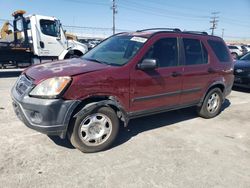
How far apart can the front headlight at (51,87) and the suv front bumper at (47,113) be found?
68 mm

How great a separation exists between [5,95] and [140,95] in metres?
4.76

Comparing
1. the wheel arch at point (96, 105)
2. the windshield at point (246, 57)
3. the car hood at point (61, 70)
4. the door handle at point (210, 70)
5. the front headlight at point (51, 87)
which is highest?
the car hood at point (61, 70)

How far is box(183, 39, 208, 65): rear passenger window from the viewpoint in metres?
4.53

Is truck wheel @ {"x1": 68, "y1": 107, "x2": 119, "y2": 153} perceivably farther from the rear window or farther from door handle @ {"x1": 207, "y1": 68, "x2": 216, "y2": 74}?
the rear window

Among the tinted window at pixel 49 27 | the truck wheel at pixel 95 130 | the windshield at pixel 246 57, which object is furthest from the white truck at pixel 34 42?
the truck wheel at pixel 95 130

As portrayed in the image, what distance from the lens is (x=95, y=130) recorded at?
354cm

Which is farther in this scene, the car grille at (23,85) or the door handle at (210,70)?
the door handle at (210,70)

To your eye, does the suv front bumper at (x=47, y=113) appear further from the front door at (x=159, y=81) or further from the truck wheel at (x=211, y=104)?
the truck wheel at (x=211, y=104)

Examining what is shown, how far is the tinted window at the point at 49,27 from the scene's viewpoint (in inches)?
422

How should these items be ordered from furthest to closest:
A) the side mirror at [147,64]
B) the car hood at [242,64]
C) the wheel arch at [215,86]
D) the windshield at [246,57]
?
the windshield at [246,57]
the car hood at [242,64]
the wheel arch at [215,86]
the side mirror at [147,64]

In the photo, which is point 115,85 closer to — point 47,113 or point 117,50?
point 117,50

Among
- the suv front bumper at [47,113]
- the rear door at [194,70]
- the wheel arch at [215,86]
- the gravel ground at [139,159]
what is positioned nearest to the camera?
the gravel ground at [139,159]

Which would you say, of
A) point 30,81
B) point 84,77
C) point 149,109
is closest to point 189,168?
point 149,109

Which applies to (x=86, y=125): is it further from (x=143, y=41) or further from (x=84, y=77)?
(x=143, y=41)
